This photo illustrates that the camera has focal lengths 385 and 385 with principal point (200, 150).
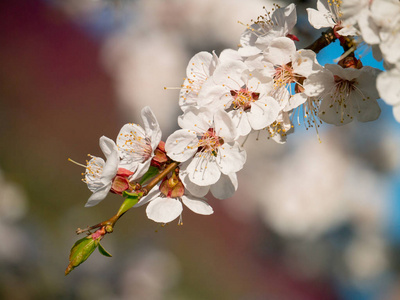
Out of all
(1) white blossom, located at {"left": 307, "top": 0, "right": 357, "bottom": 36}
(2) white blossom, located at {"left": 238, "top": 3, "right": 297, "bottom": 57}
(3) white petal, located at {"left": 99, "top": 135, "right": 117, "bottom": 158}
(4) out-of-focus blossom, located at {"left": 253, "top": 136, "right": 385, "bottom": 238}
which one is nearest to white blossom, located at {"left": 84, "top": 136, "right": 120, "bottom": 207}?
(3) white petal, located at {"left": 99, "top": 135, "right": 117, "bottom": 158}

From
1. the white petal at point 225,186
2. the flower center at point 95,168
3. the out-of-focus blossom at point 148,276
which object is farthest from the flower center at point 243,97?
the out-of-focus blossom at point 148,276

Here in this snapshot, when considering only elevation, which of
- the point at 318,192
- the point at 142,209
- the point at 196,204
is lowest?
the point at 142,209

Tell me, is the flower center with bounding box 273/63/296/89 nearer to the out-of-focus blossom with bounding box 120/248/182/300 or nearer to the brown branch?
the brown branch

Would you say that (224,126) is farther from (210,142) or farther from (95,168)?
(95,168)

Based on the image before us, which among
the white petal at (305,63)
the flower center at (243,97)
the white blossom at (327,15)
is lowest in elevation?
the flower center at (243,97)

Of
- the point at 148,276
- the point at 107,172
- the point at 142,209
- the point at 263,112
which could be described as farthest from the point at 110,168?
the point at 142,209

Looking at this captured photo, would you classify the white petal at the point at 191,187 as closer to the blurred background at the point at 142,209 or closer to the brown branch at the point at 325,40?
the brown branch at the point at 325,40
